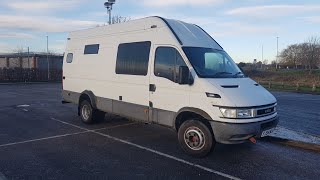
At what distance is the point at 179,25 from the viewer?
27.3ft

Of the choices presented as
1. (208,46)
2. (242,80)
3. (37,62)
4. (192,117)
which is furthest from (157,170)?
(37,62)

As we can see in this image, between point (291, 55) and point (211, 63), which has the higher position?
point (291, 55)

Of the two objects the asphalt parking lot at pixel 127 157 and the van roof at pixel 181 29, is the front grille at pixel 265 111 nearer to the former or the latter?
the asphalt parking lot at pixel 127 157

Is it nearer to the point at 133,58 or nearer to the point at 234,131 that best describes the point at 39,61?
the point at 133,58

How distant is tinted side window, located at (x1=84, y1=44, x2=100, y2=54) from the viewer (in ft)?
34.1

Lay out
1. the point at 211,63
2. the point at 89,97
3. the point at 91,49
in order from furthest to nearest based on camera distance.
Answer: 1. the point at 91,49
2. the point at 89,97
3. the point at 211,63

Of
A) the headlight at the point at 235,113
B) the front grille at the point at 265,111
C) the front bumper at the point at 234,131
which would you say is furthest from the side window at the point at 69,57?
the front grille at the point at 265,111

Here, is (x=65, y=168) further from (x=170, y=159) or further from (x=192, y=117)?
(x=192, y=117)

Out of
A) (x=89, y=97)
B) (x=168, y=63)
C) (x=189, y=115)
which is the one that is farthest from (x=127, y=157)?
(x=89, y=97)

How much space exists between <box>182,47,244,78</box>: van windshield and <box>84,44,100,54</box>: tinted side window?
12.0 ft

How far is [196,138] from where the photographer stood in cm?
722

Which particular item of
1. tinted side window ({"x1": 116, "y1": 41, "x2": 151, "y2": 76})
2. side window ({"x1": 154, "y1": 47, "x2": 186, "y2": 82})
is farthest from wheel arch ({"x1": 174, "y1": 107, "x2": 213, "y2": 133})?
tinted side window ({"x1": 116, "y1": 41, "x2": 151, "y2": 76})

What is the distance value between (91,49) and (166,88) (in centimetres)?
377

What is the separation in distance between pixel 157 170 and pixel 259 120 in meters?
2.21
